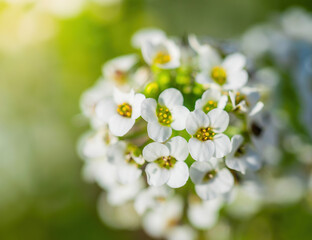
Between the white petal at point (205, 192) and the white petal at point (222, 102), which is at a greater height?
the white petal at point (222, 102)

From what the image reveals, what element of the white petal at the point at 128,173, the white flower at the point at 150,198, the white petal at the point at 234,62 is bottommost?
the white flower at the point at 150,198

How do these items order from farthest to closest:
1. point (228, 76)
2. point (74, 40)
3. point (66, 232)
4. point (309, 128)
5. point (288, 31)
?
point (74, 40)
point (66, 232)
point (288, 31)
point (309, 128)
point (228, 76)

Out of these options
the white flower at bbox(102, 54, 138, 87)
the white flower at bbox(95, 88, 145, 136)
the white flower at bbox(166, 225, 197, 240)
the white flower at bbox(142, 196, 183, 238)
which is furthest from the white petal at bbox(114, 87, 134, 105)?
the white flower at bbox(166, 225, 197, 240)

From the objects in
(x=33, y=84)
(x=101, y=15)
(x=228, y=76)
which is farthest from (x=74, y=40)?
(x=228, y=76)

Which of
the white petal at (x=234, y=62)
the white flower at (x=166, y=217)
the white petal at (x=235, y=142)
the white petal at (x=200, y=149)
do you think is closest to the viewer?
the white petal at (x=200, y=149)

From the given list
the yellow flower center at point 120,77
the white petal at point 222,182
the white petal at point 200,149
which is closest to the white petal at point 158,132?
the white petal at point 200,149

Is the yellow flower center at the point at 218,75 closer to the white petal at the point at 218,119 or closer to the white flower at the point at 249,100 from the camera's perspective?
the white flower at the point at 249,100

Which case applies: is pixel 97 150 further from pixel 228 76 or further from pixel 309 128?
pixel 309 128

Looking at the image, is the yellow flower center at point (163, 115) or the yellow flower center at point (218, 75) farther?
the yellow flower center at point (218, 75)
